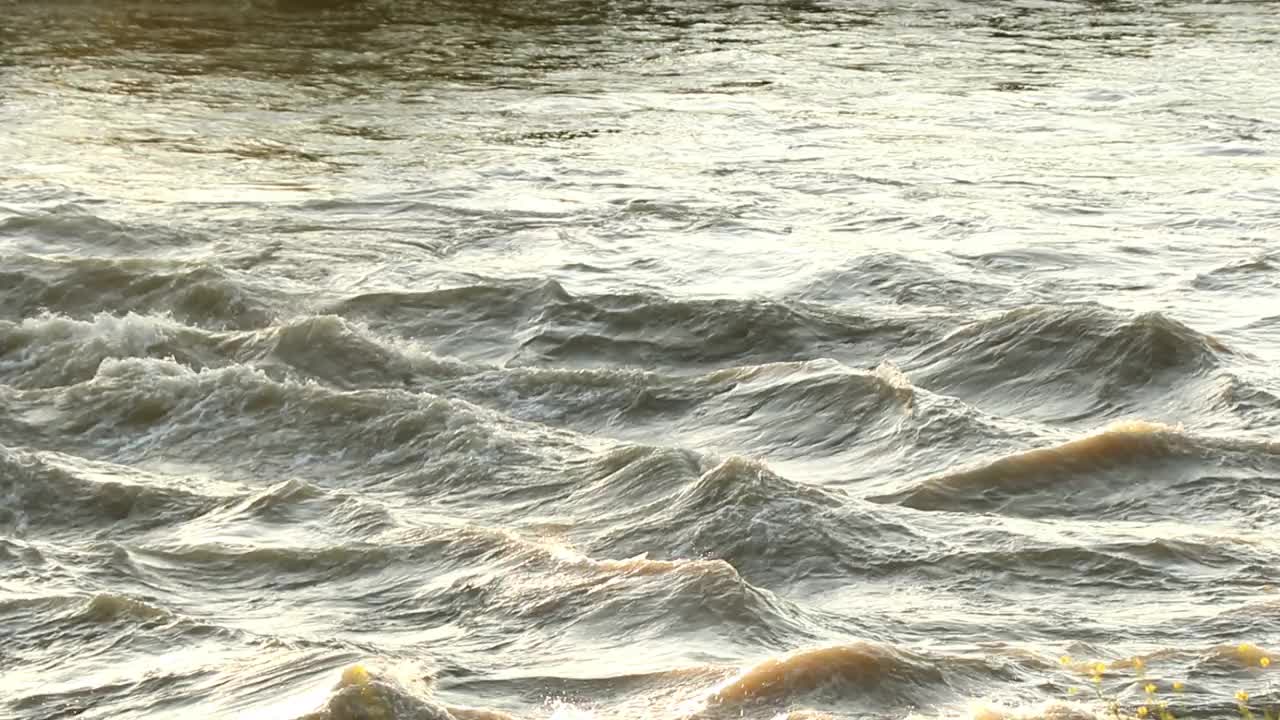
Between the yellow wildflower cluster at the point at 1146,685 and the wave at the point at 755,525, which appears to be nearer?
the yellow wildflower cluster at the point at 1146,685

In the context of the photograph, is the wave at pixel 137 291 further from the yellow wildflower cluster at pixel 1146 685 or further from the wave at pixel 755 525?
the yellow wildflower cluster at pixel 1146 685

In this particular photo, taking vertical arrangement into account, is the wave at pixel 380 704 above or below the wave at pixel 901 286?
above

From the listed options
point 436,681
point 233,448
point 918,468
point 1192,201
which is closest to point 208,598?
point 436,681

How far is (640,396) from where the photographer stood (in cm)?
946

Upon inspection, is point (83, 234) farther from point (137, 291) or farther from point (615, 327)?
point (615, 327)

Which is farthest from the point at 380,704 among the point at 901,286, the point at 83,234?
the point at 83,234

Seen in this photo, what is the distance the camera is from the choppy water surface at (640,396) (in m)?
6.38

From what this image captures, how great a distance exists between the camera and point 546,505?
26.1 feet

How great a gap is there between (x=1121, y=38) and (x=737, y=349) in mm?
11663

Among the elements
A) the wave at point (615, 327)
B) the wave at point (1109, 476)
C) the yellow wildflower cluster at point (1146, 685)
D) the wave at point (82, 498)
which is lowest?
the wave at point (615, 327)

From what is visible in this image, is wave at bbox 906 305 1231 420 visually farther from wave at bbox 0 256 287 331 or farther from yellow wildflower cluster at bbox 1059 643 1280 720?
wave at bbox 0 256 287 331

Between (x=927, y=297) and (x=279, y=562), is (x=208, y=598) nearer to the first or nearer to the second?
(x=279, y=562)

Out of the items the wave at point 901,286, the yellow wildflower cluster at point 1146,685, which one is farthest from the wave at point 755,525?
the wave at point 901,286

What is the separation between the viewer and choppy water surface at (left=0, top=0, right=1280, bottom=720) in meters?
6.38
